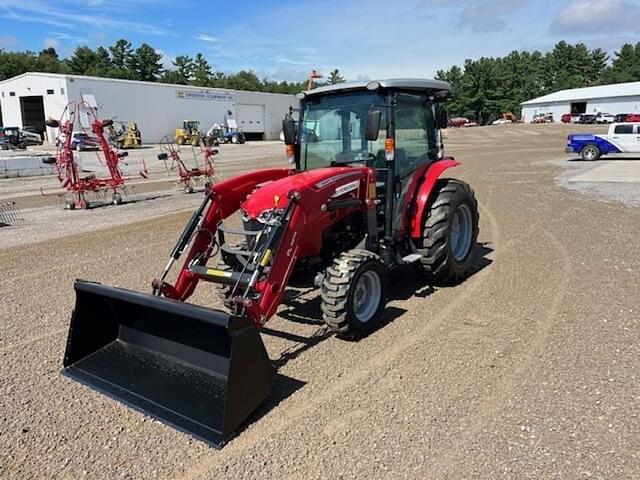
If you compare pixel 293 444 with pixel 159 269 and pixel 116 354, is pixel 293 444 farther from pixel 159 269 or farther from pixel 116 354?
pixel 159 269

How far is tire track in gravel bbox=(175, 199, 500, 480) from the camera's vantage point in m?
3.06

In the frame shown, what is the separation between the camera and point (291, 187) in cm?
455

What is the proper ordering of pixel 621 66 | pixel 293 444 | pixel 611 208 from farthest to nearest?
pixel 621 66, pixel 611 208, pixel 293 444

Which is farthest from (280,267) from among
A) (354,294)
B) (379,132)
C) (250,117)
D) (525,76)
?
(525,76)

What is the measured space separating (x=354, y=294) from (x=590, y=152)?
2185 cm

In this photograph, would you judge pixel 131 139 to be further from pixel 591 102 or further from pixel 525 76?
pixel 525 76

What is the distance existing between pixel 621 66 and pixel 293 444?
107544mm

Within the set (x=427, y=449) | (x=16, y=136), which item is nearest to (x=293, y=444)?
(x=427, y=449)

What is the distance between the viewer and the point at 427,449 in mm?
3098

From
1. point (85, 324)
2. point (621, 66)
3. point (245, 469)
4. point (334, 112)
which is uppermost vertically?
point (621, 66)

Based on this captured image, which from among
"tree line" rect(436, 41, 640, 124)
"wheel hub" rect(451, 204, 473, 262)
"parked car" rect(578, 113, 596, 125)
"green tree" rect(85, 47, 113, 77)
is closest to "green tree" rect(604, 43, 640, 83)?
"tree line" rect(436, 41, 640, 124)

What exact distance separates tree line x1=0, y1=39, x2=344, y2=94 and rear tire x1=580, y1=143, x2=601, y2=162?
52.0m

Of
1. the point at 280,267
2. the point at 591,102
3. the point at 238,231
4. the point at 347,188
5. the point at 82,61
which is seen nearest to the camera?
the point at 280,267

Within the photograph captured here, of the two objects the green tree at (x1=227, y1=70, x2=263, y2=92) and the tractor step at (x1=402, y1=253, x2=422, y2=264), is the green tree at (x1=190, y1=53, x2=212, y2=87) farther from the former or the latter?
the tractor step at (x1=402, y1=253, x2=422, y2=264)
